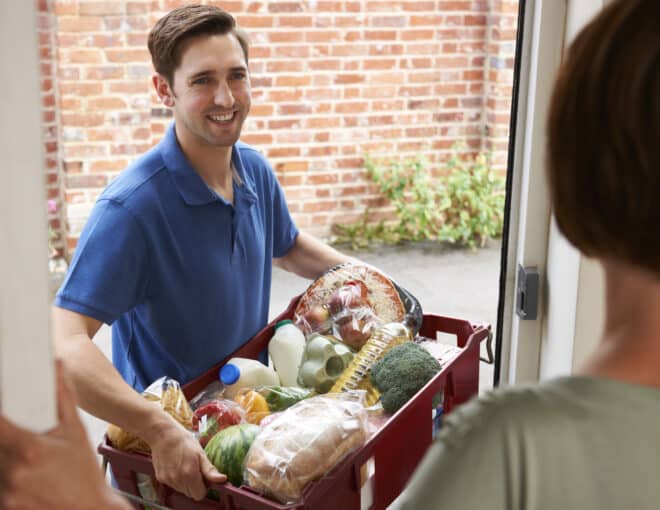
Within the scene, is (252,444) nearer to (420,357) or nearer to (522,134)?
(420,357)

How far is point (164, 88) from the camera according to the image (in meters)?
2.02

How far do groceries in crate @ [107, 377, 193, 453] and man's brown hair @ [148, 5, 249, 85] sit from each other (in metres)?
0.79

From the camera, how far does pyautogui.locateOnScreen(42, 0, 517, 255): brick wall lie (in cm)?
459

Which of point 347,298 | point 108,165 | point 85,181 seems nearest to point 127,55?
point 108,165

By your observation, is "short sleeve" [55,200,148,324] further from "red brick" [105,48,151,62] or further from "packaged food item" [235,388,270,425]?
"red brick" [105,48,151,62]

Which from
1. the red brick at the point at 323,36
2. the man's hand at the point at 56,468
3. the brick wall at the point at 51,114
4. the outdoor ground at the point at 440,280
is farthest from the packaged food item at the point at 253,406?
the red brick at the point at 323,36

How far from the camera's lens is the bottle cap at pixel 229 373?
1.55 meters

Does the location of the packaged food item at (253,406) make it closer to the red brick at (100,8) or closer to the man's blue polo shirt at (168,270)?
the man's blue polo shirt at (168,270)

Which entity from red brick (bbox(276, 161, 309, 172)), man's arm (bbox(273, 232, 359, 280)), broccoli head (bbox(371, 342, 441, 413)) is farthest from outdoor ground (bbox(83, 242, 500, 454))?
broccoli head (bbox(371, 342, 441, 413))

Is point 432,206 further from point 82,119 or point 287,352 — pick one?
point 287,352

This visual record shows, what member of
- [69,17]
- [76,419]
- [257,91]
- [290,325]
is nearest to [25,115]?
[76,419]

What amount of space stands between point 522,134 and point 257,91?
368cm

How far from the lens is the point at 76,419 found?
65 cm

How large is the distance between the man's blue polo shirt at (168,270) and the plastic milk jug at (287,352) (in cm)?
17
